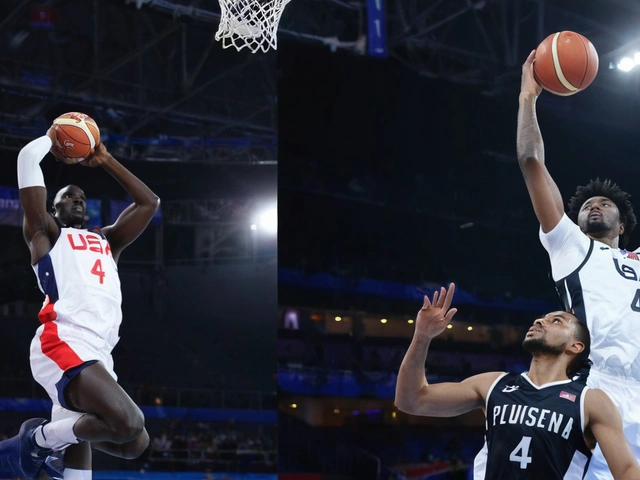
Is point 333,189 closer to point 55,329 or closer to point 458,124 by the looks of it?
point 458,124

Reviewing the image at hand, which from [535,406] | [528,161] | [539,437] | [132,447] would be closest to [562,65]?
[528,161]

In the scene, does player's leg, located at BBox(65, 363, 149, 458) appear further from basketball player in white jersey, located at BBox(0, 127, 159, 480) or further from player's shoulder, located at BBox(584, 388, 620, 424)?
player's shoulder, located at BBox(584, 388, 620, 424)

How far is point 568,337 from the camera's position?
2955mm

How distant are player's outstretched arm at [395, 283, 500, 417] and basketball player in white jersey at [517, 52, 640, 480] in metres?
0.60

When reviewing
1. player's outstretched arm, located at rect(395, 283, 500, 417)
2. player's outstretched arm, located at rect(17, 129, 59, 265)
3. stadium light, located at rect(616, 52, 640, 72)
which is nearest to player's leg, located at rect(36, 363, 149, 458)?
player's outstretched arm, located at rect(17, 129, 59, 265)

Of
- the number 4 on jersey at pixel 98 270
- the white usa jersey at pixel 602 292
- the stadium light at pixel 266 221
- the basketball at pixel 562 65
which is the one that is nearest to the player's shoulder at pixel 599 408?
the white usa jersey at pixel 602 292

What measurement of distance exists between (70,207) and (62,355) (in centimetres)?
79

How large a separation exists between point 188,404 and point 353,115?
15.6 ft

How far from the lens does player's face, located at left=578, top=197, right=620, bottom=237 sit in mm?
3588

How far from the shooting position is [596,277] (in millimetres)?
3412

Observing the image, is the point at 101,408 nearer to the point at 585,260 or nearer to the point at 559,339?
the point at 559,339

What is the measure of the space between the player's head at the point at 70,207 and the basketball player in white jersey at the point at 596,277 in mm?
2251

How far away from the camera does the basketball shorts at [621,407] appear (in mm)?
3012

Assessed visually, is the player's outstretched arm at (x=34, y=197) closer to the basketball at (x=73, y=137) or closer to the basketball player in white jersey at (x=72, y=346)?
the basketball player in white jersey at (x=72, y=346)
